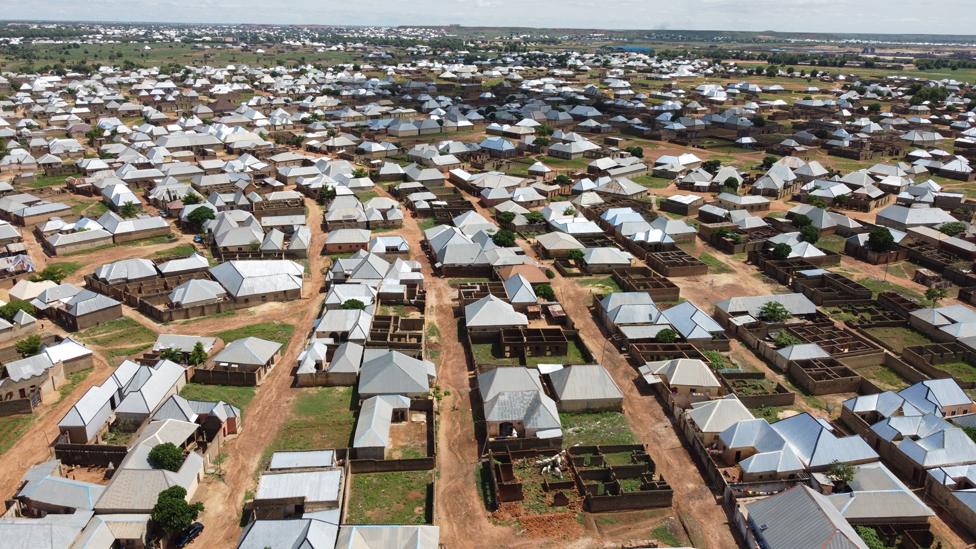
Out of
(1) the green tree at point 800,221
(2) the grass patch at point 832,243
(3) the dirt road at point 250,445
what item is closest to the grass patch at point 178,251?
(3) the dirt road at point 250,445

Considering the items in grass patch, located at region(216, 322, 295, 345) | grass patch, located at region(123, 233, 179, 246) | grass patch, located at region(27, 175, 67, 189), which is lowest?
grass patch, located at region(27, 175, 67, 189)

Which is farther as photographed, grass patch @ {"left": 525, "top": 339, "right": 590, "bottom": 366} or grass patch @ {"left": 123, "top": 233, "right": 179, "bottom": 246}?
grass patch @ {"left": 123, "top": 233, "right": 179, "bottom": 246}

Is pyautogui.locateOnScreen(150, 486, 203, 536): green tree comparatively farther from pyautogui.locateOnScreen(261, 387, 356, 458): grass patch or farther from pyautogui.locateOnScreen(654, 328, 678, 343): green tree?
pyautogui.locateOnScreen(654, 328, 678, 343): green tree

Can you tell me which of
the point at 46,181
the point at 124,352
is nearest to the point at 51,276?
the point at 124,352

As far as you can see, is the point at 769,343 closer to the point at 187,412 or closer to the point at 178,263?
the point at 187,412

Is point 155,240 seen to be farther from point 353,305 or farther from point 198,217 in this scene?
point 353,305

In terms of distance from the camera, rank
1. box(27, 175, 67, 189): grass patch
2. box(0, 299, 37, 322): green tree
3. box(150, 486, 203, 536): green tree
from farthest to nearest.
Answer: box(27, 175, 67, 189): grass patch → box(0, 299, 37, 322): green tree → box(150, 486, 203, 536): green tree

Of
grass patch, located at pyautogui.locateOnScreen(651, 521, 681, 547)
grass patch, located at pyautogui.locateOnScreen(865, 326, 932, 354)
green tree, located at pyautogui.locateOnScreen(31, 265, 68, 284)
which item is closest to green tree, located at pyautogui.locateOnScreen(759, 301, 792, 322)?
grass patch, located at pyautogui.locateOnScreen(865, 326, 932, 354)
